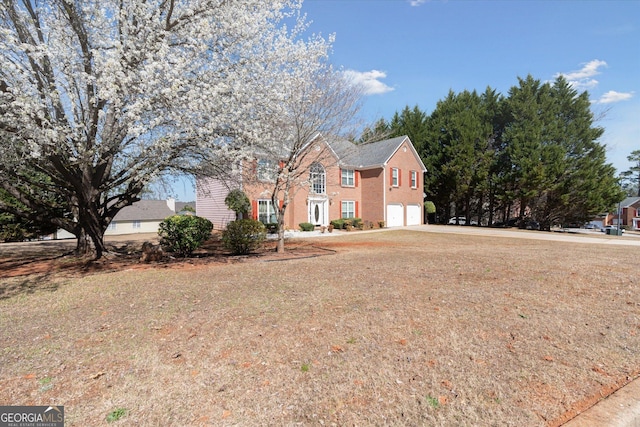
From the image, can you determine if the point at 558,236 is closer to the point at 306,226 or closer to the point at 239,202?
the point at 306,226

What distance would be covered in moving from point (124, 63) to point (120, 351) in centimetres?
549

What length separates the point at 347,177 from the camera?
26.3 metres

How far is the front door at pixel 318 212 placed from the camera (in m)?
24.0

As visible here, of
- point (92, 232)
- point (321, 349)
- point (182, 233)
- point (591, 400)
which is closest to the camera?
point (591, 400)

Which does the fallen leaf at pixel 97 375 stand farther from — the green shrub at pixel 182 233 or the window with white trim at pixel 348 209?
the window with white trim at pixel 348 209

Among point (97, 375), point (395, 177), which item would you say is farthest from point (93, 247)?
point (395, 177)

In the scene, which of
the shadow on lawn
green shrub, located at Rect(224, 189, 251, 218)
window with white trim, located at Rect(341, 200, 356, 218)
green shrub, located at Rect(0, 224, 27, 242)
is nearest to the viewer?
the shadow on lawn

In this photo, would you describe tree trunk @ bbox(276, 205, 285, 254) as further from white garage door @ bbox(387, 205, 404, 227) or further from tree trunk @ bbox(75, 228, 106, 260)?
white garage door @ bbox(387, 205, 404, 227)

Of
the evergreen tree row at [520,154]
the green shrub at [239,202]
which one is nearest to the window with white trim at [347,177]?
the evergreen tree row at [520,154]

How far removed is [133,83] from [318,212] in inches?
718

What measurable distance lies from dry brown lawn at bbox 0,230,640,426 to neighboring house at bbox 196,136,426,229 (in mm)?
15781

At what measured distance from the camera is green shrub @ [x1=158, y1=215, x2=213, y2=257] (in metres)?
11.0

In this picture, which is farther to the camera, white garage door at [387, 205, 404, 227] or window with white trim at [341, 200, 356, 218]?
white garage door at [387, 205, 404, 227]

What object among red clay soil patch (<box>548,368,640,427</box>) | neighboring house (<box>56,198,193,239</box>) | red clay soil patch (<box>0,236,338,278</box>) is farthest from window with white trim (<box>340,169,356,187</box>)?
red clay soil patch (<box>548,368,640,427</box>)
